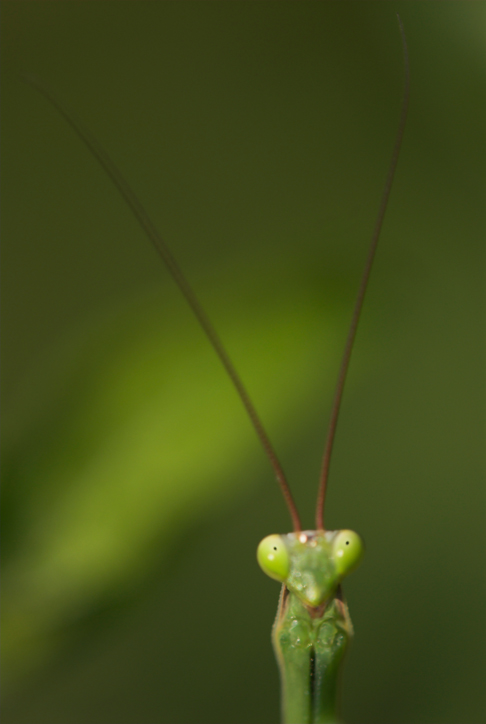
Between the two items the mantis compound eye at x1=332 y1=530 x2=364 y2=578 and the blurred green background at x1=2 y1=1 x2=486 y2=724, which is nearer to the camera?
the mantis compound eye at x1=332 y1=530 x2=364 y2=578

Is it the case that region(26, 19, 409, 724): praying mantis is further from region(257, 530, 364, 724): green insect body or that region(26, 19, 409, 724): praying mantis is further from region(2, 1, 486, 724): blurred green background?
region(2, 1, 486, 724): blurred green background

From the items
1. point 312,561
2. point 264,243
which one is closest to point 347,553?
point 312,561

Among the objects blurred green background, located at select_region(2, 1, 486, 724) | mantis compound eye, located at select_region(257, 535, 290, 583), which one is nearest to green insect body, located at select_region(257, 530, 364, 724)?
mantis compound eye, located at select_region(257, 535, 290, 583)

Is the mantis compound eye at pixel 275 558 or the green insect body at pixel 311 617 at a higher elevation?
the mantis compound eye at pixel 275 558

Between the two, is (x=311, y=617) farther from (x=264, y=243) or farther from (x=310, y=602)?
(x=264, y=243)

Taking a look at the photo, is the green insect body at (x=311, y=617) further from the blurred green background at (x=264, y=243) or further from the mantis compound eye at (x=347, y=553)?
the blurred green background at (x=264, y=243)

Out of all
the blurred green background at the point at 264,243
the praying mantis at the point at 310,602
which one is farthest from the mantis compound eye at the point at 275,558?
the blurred green background at the point at 264,243
